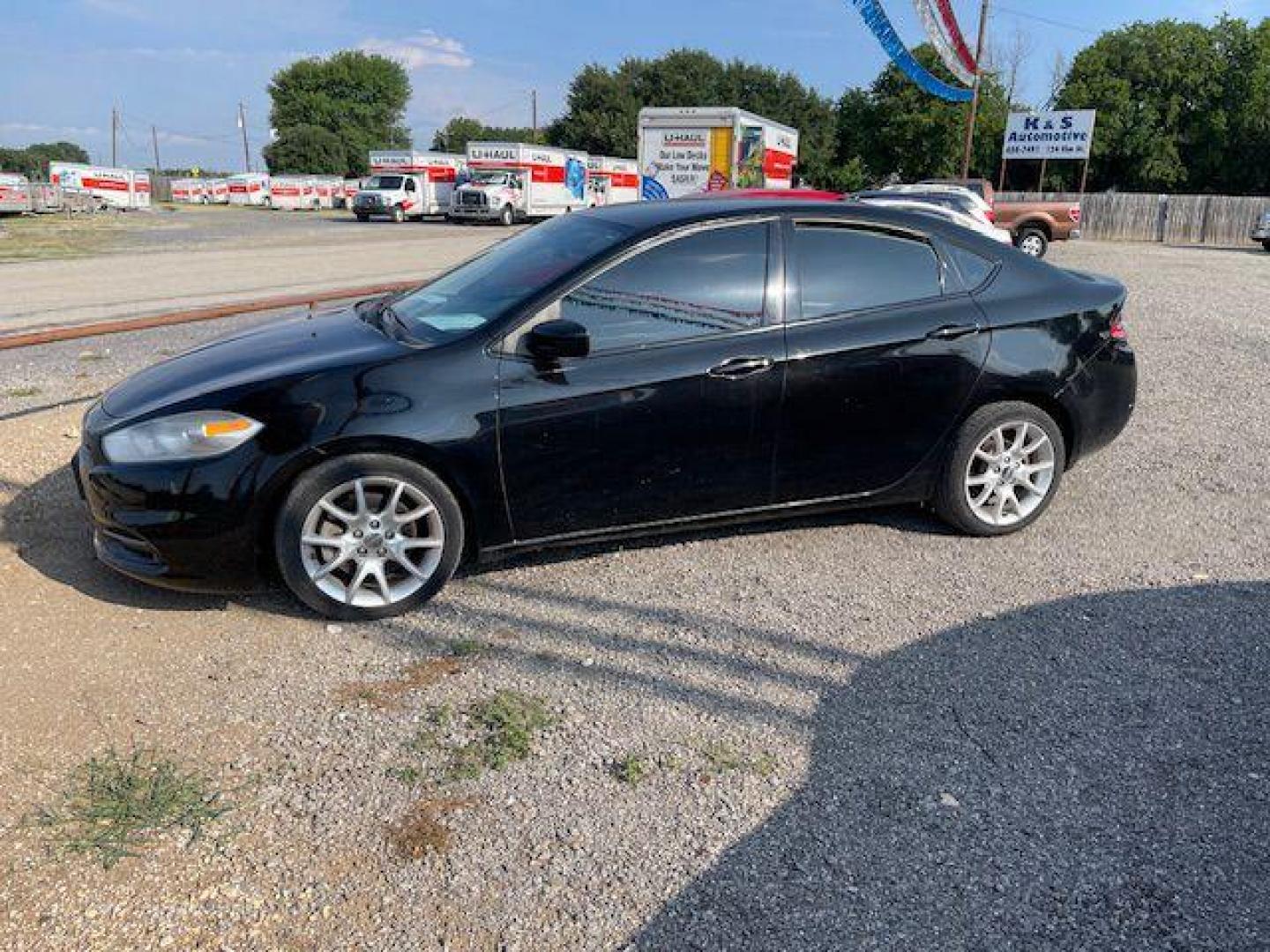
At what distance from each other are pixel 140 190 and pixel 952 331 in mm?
61261

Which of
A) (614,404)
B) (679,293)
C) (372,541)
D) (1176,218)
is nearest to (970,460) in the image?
(679,293)

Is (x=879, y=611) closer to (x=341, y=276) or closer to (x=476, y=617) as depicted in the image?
(x=476, y=617)

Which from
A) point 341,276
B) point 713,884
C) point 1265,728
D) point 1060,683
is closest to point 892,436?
point 1060,683

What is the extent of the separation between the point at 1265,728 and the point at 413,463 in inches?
Answer: 120

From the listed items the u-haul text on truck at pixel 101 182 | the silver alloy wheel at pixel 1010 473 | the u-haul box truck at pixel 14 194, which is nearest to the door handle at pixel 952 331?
the silver alloy wheel at pixel 1010 473

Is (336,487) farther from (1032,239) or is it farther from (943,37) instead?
(943,37)

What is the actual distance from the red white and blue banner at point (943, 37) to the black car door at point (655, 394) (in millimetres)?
21738

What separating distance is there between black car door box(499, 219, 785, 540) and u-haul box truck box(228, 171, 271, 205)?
72.3m

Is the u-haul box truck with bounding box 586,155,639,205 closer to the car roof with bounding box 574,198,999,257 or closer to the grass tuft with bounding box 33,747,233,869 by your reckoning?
the car roof with bounding box 574,198,999,257

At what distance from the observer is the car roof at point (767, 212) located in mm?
4227

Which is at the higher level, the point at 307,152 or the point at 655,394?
the point at 307,152

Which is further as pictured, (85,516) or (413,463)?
(85,516)

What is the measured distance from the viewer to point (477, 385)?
3.79 metres

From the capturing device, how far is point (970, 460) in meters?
4.53
